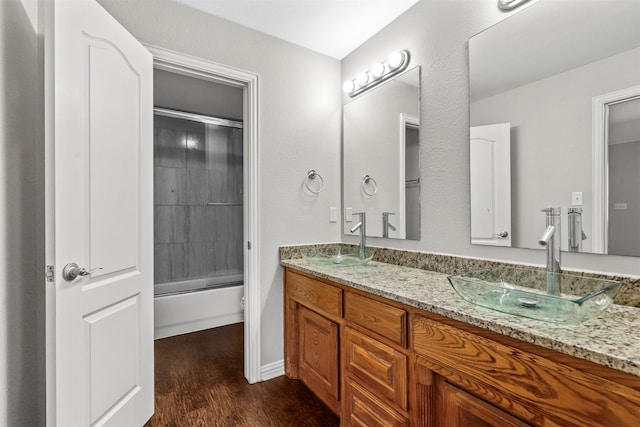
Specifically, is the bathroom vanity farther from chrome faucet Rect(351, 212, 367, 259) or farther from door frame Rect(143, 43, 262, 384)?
door frame Rect(143, 43, 262, 384)

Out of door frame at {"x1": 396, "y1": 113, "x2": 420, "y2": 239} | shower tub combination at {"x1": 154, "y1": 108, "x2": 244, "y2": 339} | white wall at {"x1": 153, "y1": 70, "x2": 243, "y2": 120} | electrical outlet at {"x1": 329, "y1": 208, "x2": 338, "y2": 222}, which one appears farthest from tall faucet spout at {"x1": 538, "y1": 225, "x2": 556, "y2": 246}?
shower tub combination at {"x1": 154, "y1": 108, "x2": 244, "y2": 339}

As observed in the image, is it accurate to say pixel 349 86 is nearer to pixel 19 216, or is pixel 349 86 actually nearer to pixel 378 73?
pixel 378 73

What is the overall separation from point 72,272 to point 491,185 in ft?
6.10

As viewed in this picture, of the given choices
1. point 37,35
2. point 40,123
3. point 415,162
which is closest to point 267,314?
point 415,162

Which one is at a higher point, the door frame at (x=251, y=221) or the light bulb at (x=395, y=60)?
the light bulb at (x=395, y=60)

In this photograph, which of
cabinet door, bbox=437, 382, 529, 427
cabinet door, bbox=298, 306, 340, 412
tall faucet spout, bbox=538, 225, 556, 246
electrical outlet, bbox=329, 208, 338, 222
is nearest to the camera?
cabinet door, bbox=437, 382, 529, 427

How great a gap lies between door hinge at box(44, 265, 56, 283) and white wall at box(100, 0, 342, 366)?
3.69 feet

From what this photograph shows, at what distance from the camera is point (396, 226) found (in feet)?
6.50

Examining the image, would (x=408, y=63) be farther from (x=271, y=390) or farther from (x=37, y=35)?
(x=271, y=390)

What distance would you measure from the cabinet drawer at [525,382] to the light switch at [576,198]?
0.70 metres

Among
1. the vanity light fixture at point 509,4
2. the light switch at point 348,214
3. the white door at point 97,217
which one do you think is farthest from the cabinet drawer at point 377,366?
the vanity light fixture at point 509,4

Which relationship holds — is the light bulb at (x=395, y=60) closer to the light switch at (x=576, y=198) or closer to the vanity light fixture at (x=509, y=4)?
the vanity light fixture at (x=509, y=4)

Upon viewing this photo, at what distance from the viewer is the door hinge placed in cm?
114

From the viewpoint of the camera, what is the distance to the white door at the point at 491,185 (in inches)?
55.5
